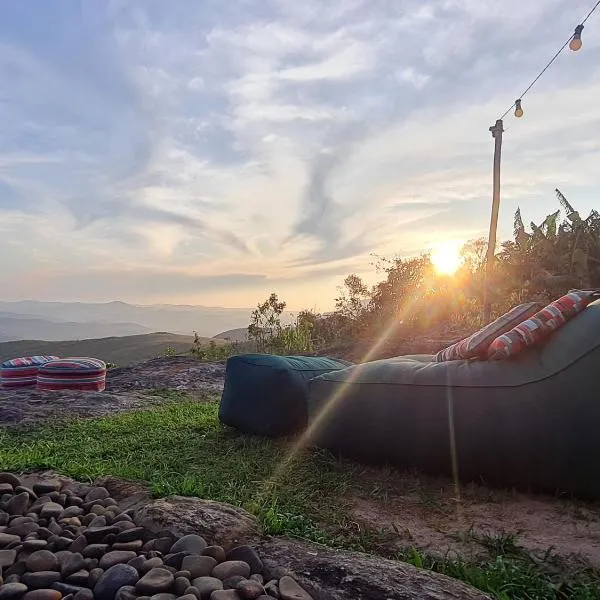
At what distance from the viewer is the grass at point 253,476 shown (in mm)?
1635

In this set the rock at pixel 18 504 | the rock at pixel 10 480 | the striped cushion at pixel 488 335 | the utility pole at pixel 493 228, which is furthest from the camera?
the utility pole at pixel 493 228

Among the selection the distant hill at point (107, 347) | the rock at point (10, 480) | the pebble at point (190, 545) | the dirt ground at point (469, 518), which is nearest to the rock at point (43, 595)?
the pebble at point (190, 545)

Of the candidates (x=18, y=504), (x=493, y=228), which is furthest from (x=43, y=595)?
(x=493, y=228)

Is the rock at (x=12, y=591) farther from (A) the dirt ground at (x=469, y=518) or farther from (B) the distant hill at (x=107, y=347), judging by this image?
(B) the distant hill at (x=107, y=347)

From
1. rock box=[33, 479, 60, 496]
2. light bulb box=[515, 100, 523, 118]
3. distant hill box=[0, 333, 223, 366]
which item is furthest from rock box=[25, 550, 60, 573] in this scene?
distant hill box=[0, 333, 223, 366]

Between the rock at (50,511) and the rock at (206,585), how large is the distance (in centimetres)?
78

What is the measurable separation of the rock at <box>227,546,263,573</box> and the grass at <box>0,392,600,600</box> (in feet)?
0.69

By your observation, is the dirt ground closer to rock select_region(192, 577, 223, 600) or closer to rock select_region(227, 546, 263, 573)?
rock select_region(227, 546, 263, 573)

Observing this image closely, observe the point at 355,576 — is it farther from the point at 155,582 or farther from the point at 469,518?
the point at 469,518

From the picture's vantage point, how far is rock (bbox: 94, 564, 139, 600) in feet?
4.69

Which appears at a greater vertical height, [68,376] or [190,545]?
[68,376]

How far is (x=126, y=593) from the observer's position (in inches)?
54.5

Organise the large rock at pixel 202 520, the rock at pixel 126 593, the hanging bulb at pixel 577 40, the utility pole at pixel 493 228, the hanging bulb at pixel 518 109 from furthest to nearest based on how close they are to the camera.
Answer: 1. the utility pole at pixel 493 228
2. the hanging bulb at pixel 518 109
3. the hanging bulb at pixel 577 40
4. the large rock at pixel 202 520
5. the rock at pixel 126 593

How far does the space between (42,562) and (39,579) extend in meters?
0.08
